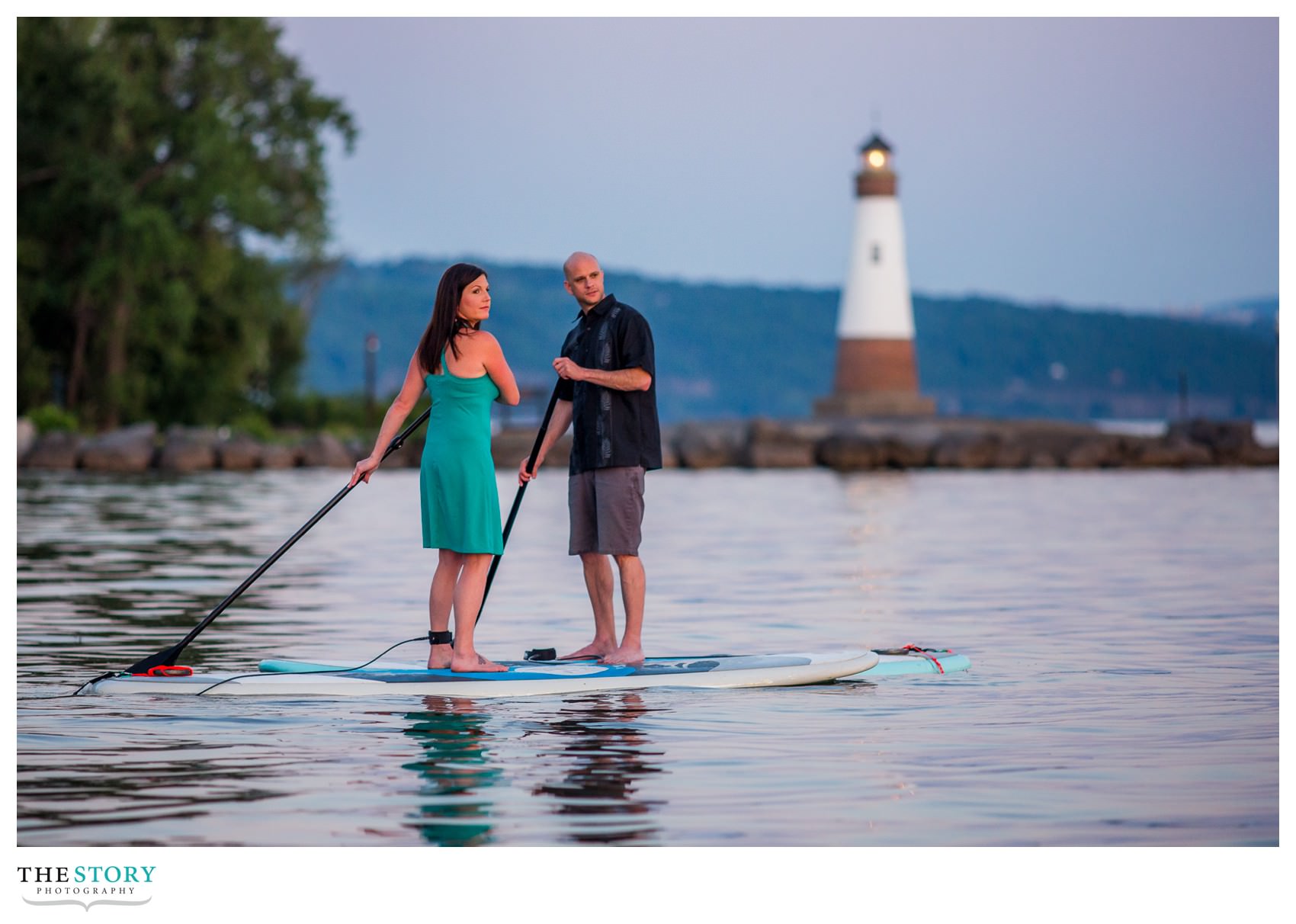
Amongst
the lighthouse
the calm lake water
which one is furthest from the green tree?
the calm lake water

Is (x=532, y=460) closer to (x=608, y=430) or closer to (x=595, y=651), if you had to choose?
(x=608, y=430)

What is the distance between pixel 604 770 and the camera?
779cm

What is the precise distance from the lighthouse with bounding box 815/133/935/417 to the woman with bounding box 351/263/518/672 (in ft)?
179

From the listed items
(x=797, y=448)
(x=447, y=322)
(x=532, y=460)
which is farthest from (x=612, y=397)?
(x=797, y=448)

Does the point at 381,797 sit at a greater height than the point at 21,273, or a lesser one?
lesser

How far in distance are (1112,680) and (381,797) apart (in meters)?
4.47

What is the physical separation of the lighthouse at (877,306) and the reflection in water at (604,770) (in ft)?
180

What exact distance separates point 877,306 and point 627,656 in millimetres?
54678

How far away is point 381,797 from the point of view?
286 inches

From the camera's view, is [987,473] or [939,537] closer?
[939,537]

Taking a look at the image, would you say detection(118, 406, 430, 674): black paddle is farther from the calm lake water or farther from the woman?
the calm lake water
